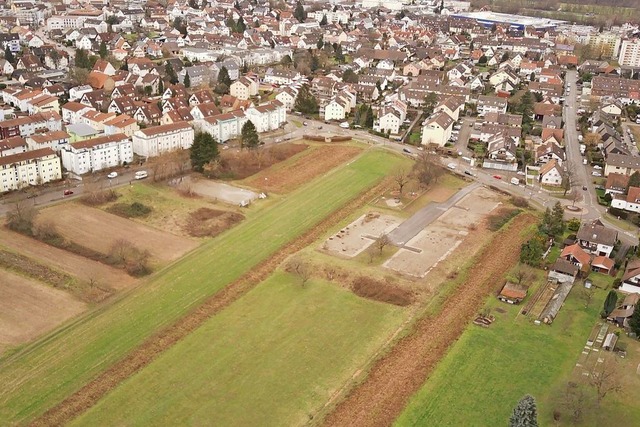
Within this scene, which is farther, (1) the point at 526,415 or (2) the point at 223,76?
(2) the point at 223,76

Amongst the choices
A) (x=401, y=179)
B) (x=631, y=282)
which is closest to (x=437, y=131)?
(x=401, y=179)

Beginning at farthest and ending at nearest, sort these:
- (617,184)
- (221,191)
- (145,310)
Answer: (617,184) → (221,191) → (145,310)

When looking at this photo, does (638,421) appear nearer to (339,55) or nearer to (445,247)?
(445,247)

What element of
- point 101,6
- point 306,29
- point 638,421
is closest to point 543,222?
point 638,421

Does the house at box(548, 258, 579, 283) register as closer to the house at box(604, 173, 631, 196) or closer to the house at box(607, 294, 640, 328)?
the house at box(607, 294, 640, 328)

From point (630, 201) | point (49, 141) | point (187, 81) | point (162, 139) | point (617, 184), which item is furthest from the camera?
point (187, 81)

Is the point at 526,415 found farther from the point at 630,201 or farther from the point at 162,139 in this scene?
the point at 162,139

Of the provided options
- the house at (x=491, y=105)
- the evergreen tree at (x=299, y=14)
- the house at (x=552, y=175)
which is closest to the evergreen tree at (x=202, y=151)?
the house at (x=552, y=175)
